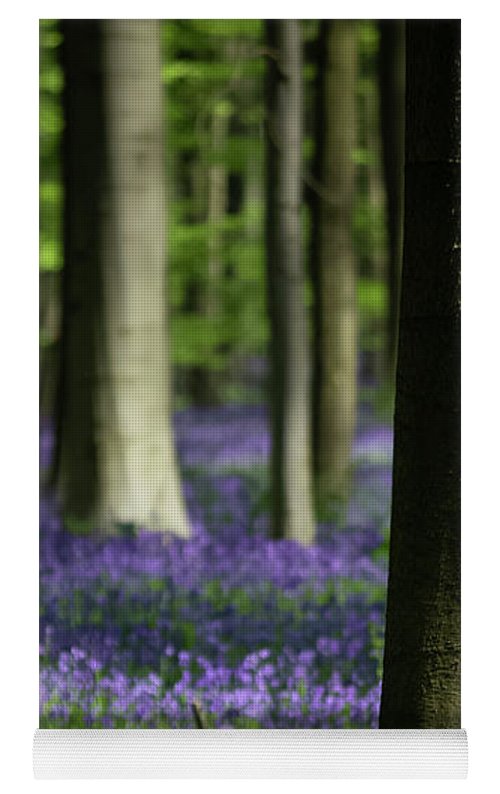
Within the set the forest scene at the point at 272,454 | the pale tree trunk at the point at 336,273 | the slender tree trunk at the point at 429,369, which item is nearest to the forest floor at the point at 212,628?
the forest scene at the point at 272,454

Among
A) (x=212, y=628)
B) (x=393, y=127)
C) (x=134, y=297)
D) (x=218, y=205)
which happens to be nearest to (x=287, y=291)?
(x=134, y=297)

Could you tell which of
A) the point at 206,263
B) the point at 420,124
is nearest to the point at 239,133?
the point at 206,263

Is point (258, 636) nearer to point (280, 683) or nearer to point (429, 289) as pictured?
point (280, 683)

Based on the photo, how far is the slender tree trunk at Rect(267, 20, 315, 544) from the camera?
572 cm

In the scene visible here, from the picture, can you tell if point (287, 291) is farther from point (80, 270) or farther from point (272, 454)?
point (80, 270)

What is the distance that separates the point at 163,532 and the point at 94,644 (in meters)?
1.15

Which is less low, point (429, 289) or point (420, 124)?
point (420, 124)

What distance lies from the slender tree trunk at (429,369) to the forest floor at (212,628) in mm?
692

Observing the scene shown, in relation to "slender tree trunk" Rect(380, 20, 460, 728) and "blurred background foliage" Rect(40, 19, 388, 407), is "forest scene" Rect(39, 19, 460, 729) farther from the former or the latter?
"blurred background foliage" Rect(40, 19, 388, 407)

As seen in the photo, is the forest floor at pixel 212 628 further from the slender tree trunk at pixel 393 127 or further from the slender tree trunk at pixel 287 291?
the slender tree trunk at pixel 393 127

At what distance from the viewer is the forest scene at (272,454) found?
3.55 metres

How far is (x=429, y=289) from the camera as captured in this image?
11.6ft

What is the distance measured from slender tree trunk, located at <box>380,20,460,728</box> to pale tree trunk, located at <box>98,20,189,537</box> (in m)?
2.15
